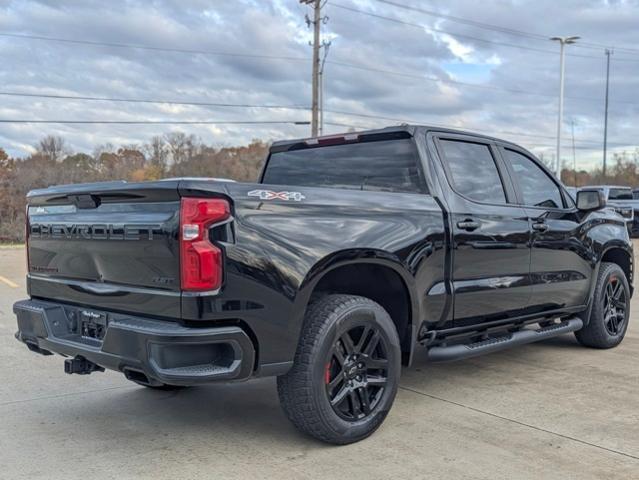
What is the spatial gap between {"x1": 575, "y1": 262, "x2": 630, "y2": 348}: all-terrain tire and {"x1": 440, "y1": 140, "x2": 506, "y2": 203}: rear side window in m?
1.83

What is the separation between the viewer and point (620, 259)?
6727 millimetres

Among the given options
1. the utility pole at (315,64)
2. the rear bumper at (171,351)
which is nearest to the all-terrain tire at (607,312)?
the rear bumper at (171,351)

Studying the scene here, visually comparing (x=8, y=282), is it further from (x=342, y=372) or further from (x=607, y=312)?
(x=607, y=312)

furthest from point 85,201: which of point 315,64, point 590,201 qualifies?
point 315,64

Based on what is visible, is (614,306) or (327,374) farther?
(614,306)

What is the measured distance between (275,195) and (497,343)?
2.31 m

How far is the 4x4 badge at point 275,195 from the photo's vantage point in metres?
3.47

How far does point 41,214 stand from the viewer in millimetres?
4266

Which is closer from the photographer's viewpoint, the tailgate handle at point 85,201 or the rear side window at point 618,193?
the tailgate handle at point 85,201

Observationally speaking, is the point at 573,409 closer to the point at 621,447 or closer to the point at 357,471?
the point at 621,447

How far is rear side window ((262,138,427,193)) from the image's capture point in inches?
184

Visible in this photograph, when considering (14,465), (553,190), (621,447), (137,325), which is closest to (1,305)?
(14,465)

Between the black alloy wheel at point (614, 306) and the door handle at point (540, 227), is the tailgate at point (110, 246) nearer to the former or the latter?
the door handle at point (540, 227)

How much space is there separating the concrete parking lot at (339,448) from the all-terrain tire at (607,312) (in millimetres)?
439
